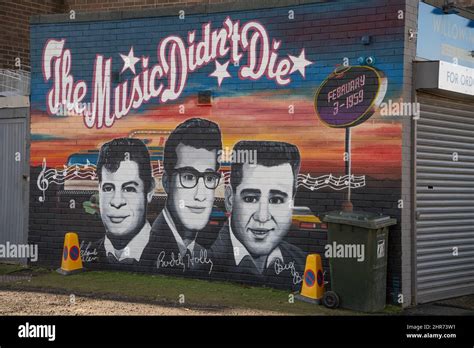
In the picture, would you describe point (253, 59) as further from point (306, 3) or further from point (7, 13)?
point (7, 13)

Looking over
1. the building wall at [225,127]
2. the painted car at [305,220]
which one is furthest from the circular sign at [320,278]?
the painted car at [305,220]

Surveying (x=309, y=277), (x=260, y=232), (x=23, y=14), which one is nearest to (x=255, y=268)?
(x=260, y=232)

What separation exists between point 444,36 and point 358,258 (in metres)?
3.78

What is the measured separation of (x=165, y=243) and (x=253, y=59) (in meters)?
3.23

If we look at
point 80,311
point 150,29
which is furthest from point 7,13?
point 80,311

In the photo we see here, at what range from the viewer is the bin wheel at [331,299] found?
8648 millimetres

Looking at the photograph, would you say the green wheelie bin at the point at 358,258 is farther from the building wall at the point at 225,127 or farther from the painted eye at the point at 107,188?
the painted eye at the point at 107,188

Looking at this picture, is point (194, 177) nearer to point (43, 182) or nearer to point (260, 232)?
point (260, 232)

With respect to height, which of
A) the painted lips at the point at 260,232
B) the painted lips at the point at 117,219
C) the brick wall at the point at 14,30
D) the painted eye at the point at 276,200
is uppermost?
the brick wall at the point at 14,30

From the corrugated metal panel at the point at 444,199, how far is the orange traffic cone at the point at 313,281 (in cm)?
142

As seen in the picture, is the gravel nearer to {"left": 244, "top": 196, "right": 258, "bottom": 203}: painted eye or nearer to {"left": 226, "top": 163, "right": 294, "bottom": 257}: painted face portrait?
{"left": 226, "top": 163, "right": 294, "bottom": 257}: painted face portrait

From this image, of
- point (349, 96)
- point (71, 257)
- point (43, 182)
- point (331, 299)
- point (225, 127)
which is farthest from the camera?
point (43, 182)

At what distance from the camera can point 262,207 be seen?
9.91m
